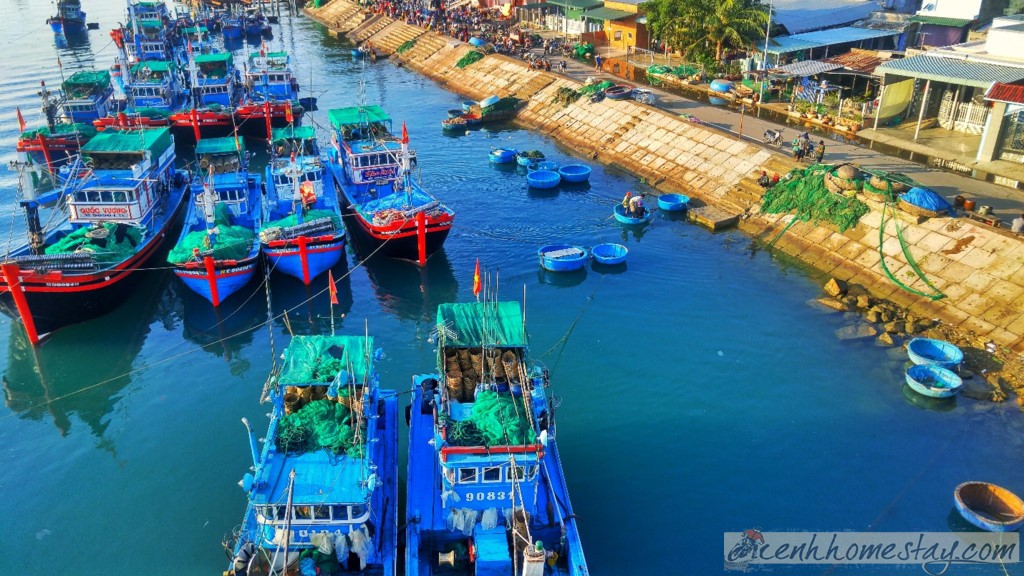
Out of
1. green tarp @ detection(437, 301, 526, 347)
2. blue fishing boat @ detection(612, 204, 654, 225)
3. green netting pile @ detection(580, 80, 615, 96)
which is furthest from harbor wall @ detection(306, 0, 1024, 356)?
green tarp @ detection(437, 301, 526, 347)

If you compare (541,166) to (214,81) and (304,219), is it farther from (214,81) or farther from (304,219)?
(214,81)

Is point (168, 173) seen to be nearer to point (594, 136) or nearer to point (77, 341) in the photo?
point (77, 341)

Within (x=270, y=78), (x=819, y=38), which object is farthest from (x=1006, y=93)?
(x=270, y=78)

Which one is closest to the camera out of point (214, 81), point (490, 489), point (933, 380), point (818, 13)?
point (490, 489)

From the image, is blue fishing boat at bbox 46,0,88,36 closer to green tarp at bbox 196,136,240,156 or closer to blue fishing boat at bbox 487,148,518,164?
green tarp at bbox 196,136,240,156

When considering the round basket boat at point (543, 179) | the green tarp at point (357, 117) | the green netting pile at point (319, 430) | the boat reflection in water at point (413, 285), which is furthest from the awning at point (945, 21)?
the green netting pile at point (319, 430)

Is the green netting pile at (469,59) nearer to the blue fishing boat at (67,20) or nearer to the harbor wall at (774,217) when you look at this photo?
the harbor wall at (774,217)
